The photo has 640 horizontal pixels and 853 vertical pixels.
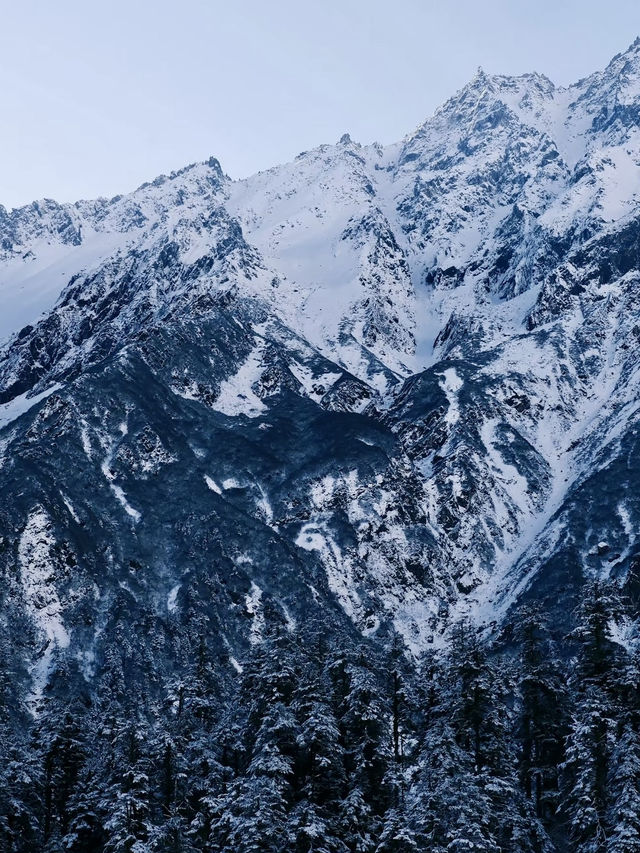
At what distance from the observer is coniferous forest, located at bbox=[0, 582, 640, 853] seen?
126 ft

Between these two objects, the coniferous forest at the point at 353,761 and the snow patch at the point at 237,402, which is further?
the snow patch at the point at 237,402

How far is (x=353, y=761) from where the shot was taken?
155 ft

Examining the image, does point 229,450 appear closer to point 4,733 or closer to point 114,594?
point 114,594

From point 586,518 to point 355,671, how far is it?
104m

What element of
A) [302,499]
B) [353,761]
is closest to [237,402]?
[302,499]

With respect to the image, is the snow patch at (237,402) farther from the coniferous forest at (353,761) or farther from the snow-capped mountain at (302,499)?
the coniferous forest at (353,761)

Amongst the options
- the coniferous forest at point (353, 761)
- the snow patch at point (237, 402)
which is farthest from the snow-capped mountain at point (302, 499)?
the coniferous forest at point (353, 761)

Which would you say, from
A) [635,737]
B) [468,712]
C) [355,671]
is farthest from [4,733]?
[635,737]

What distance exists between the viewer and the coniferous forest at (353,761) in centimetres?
3847

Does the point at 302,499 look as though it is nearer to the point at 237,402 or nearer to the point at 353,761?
the point at 237,402

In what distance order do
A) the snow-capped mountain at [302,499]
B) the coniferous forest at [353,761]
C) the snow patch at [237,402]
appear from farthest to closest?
the snow patch at [237,402]
the snow-capped mountain at [302,499]
the coniferous forest at [353,761]

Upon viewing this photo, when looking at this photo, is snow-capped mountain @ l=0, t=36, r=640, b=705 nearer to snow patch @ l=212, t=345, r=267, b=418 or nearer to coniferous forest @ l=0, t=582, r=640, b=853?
snow patch @ l=212, t=345, r=267, b=418

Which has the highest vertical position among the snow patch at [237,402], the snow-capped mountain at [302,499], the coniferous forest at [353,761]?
the snow patch at [237,402]

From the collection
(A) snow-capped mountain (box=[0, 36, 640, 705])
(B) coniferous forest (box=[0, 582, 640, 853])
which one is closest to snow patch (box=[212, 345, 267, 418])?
(A) snow-capped mountain (box=[0, 36, 640, 705])
